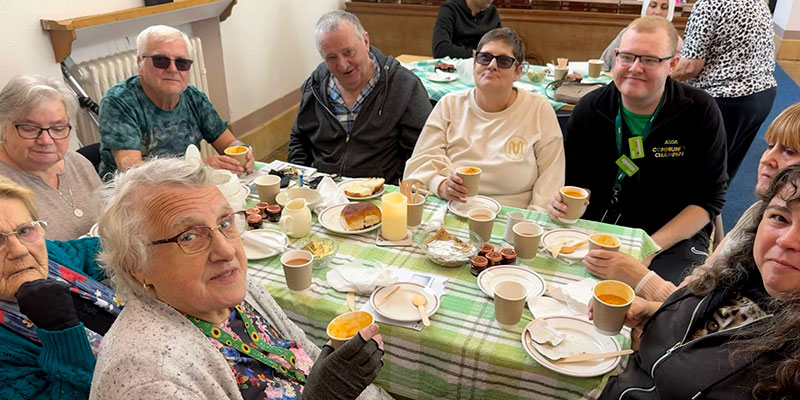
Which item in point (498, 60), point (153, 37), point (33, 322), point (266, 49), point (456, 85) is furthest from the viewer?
point (266, 49)

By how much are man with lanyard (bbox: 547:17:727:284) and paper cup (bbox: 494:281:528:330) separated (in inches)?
43.1

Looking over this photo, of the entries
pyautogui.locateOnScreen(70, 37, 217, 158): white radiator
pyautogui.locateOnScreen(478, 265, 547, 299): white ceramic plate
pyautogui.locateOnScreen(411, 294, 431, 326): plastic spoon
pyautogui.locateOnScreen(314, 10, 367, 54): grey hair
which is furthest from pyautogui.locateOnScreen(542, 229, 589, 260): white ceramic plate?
pyautogui.locateOnScreen(70, 37, 217, 158): white radiator

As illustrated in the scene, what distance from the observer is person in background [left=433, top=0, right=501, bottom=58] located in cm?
486

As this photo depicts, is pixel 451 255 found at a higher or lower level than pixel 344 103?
lower

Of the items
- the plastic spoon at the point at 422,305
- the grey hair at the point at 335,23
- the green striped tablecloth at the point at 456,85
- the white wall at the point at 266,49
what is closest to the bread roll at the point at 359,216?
the plastic spoon at the point at 422,305

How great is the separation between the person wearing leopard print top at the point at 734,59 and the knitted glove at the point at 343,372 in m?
3.21

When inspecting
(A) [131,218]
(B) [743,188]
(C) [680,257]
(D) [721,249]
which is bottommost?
(B) [743,188]

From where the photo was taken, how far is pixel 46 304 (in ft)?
4.16

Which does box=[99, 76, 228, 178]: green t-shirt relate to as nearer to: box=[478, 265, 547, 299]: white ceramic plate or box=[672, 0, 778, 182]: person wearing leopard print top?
box=[478, 265, 547, 299]: white ceramic plate

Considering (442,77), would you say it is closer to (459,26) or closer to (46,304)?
(459,26)

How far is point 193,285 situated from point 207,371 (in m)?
0.20

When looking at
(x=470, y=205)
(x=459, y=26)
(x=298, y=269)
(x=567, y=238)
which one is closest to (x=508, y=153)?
(x=470, y=205)

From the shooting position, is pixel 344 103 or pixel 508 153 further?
pixel 344 103

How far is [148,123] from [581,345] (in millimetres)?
2409
